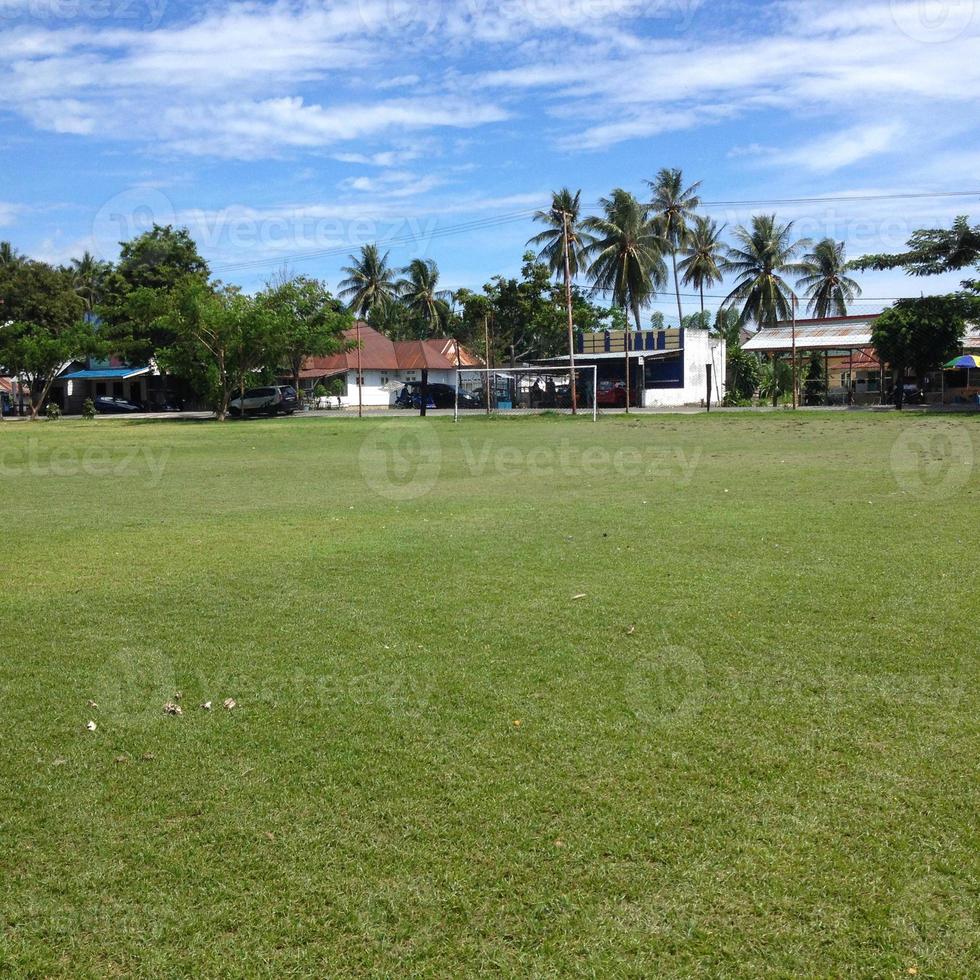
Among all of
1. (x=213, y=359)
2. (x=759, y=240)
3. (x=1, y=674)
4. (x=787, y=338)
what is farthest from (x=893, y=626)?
(x=759, y=240)

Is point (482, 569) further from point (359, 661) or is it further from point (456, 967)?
point (456, 967)

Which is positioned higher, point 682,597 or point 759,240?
point 759,240

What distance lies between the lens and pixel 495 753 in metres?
4.36

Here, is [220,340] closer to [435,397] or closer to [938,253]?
[435,397]

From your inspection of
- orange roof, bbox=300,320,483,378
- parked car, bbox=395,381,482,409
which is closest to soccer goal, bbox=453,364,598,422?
parked car, bbox=395,381,482,409

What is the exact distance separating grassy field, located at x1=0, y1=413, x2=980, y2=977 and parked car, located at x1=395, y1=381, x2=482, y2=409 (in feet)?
130

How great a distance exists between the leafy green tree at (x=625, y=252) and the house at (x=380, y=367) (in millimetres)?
11570

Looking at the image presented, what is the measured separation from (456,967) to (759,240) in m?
59.4

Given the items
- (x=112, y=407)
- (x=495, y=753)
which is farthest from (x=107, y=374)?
(x=495, y=753)

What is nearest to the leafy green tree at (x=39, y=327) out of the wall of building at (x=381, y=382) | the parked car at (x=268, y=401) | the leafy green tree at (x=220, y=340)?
the leafy green tree at (x=220, y=340)

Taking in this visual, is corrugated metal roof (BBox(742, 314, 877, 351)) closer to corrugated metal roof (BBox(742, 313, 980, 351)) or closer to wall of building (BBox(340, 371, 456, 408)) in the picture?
corrugated metal roof (BBox(742, 313, 980, 351))

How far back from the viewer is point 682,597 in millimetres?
7098

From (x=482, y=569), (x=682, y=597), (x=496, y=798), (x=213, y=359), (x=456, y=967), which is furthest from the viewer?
(x=213, y=359)

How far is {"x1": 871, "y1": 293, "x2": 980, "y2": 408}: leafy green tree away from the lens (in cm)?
4275
